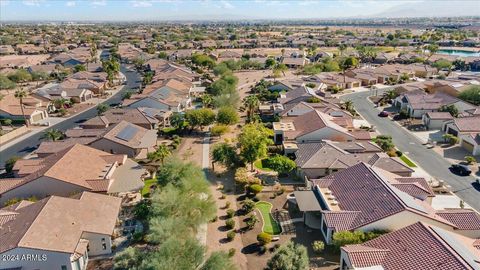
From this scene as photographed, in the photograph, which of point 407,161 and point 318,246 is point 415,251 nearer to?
point 318,246

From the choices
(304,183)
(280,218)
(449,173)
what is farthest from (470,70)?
(280,218)

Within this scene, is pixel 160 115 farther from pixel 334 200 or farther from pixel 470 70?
pixel 470 70

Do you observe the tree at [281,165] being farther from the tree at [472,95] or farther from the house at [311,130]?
the tree at [472,95]

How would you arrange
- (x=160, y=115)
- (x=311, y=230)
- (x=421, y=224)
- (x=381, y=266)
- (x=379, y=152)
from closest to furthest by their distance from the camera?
(x=381, y=266) < (x=421, y=224) < (x=311, y=230) < (x=379, y=152) < (x=160, y=115)

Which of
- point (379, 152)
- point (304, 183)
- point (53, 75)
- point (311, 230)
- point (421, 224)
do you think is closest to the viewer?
point (421, 224)

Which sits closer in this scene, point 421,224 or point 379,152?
point 421,224

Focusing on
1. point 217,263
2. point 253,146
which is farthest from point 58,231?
point 253,146

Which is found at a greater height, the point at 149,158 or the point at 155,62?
the point at 155,62
